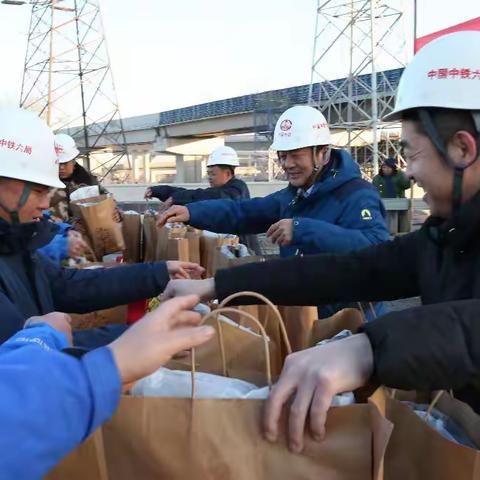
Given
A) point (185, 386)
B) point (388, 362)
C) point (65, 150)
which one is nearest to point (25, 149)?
point (185, 386)

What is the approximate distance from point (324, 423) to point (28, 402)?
566mm

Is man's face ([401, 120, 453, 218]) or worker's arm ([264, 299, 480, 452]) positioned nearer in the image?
worker's arm ([264, 299, 480, 452])

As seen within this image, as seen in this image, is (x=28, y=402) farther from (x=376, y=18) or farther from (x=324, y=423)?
(x=376, y=18)

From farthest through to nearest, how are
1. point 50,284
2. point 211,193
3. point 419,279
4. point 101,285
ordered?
point 211,193
point 101,285
point 50,284
point 419,279

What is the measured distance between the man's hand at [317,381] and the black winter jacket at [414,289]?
34 mm

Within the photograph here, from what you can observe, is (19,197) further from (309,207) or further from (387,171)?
(387,171)

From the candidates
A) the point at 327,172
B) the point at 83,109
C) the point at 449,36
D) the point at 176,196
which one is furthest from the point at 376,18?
the point at 449,36

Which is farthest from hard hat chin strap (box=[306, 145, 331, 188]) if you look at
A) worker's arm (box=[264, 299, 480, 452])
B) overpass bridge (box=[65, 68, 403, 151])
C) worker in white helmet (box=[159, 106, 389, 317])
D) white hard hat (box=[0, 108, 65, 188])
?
overpass bridge (box=[65, 68, 403, 151])

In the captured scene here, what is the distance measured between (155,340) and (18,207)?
4.98 feet

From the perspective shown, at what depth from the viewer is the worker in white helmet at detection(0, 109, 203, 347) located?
211 cm

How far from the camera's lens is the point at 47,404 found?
92cm

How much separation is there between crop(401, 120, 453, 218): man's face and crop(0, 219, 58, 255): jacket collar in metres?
1.40

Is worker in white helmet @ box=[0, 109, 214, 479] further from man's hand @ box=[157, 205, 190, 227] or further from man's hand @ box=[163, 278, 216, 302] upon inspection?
man's hand @ box=[157, 205, 190, 227]

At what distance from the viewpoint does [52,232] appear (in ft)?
7.32
